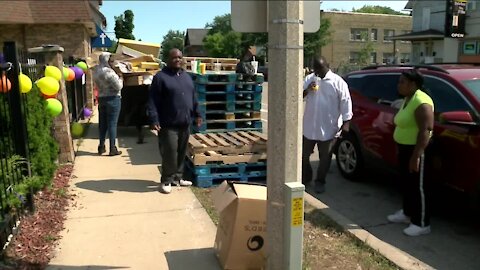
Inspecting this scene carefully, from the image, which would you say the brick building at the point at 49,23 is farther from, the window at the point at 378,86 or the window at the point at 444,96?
the window at the point at 444,96

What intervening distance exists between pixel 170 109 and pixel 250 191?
257cm

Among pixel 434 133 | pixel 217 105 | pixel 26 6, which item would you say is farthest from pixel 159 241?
pixel 26 6

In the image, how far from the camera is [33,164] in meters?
5.12

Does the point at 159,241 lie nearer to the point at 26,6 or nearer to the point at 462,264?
the point at 462,264

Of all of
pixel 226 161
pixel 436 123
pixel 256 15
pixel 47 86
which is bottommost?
pixel 226 161

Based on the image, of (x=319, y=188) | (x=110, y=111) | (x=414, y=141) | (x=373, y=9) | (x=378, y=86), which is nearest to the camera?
(x=414, y=141)

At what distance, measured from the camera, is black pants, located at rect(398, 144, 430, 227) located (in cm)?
474

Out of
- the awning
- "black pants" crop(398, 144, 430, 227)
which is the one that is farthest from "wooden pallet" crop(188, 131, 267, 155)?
the awning

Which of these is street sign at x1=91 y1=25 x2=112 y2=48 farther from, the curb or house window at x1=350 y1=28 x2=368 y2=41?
house window at x1=350 y1=28 x2=368 y2=41

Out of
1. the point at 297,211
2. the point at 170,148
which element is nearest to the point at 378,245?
the point at 297,211

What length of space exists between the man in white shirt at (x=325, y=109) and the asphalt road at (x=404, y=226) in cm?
66

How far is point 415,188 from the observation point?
479 cm

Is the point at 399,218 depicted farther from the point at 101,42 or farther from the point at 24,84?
the point at 101,42

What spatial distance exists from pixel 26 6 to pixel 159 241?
1529 centimetres
